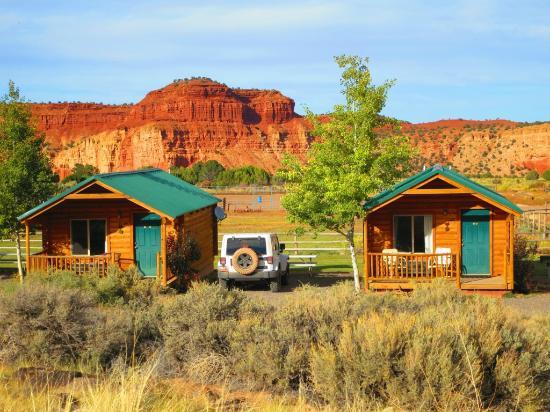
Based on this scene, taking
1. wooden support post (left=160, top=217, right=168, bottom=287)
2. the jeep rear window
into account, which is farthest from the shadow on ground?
wooden support post (left=160, top=217, right=168, bottom=287)

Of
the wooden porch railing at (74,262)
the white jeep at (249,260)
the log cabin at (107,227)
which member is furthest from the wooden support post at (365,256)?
the wooden porch railing at (74,262)

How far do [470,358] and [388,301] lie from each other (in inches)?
144

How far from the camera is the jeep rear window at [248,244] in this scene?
2044 centimetres

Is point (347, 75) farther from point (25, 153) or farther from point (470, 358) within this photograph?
point (470, 358)

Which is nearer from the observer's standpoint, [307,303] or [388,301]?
[307,303]

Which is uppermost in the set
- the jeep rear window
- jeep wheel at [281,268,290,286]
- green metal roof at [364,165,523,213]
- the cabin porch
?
green metal roof at [364,165,523,213]

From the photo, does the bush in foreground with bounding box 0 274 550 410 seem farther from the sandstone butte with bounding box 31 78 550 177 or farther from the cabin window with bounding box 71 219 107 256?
the sandstone butte with bounding box 31 78 550 177

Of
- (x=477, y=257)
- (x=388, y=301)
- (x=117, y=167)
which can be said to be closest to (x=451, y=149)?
(x=117, y=167)

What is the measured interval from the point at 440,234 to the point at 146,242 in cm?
918

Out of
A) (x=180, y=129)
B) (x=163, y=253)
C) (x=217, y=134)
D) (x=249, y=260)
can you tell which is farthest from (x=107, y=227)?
(x=217, y=134)

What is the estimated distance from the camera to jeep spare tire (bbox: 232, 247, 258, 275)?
65.7 ft

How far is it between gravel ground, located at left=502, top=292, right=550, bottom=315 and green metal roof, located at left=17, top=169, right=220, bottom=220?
9.59 metres

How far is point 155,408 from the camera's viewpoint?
6.36m

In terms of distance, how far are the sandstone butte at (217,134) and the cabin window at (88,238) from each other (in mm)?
106623
